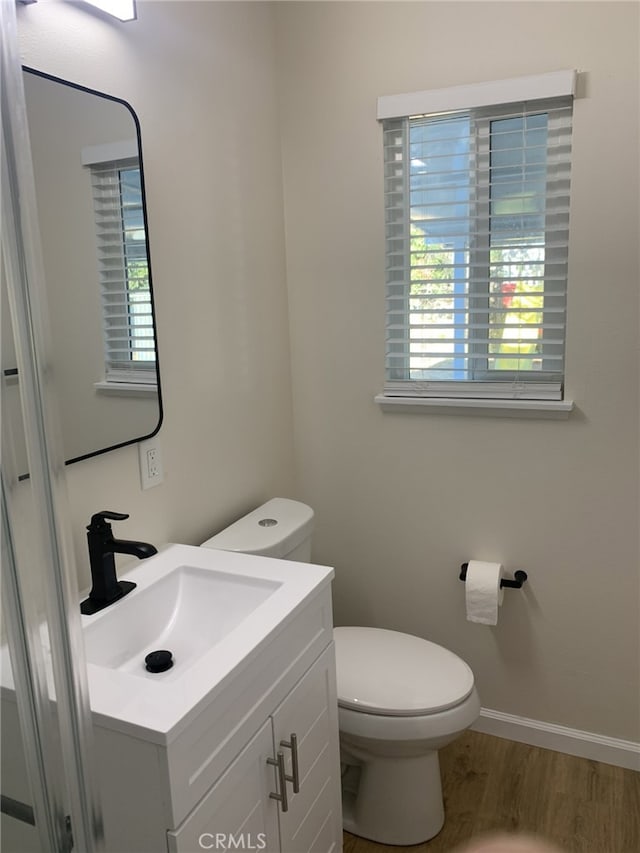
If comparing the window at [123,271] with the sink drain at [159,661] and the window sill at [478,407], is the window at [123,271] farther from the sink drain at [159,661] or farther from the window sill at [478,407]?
the window sill at [478,407]

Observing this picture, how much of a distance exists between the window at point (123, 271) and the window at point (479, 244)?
85cm

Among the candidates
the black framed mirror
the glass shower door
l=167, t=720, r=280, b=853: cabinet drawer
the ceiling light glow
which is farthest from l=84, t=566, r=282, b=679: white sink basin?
the ceiling light glow

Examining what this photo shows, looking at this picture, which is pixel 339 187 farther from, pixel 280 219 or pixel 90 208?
pixel 90 208

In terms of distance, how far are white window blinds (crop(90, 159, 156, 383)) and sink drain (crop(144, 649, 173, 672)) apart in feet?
2.03

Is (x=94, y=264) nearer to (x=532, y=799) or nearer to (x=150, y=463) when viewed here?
(x=150, y=463)

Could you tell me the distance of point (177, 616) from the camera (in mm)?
1528

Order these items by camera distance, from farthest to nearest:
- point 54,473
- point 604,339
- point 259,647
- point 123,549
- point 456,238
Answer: point 456,238 → point 604,339 → point 123,549 → point 259,647 → point 54,473

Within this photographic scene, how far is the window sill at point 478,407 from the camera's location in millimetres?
1986

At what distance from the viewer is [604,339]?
6.26ft

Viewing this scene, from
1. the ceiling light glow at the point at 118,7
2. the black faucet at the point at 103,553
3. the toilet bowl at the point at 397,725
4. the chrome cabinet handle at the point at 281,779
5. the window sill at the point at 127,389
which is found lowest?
the toilet bowl at the point at 397,725

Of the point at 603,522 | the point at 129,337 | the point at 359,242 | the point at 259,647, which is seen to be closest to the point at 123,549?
the point at 259,647

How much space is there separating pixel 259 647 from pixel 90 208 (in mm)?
993

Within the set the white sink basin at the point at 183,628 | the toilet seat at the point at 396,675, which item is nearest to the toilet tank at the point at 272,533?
the white sink basin at the point at 183,628

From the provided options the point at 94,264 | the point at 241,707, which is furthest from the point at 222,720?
the point at 94,264
